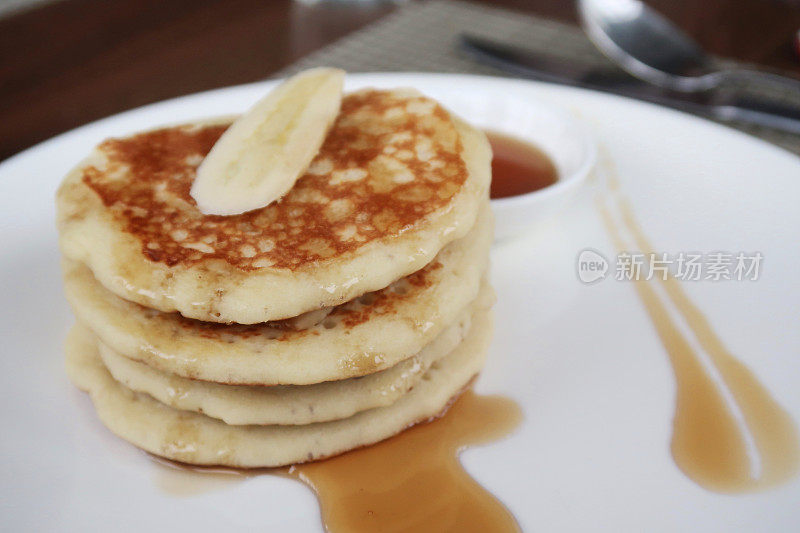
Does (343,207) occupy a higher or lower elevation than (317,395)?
higher

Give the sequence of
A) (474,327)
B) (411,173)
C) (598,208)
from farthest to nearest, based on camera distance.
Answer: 1. (598,208)
2. (474,327)
3. (411,173)

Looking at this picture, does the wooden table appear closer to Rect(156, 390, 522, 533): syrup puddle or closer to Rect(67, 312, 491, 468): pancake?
Rect(67, 312, 491, 468): pancake

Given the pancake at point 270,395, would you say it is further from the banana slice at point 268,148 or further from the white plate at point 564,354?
the banana slice at point 268,148

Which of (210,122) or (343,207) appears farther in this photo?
(210,122)

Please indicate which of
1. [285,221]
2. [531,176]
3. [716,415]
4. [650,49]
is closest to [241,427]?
[285,221]

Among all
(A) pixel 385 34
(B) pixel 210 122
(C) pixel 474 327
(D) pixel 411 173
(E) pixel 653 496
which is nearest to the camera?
(E) pixel 653 496

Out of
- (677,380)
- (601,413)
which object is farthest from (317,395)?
(677,380)

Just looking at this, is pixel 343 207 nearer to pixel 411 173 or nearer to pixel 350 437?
pixel 411 173
